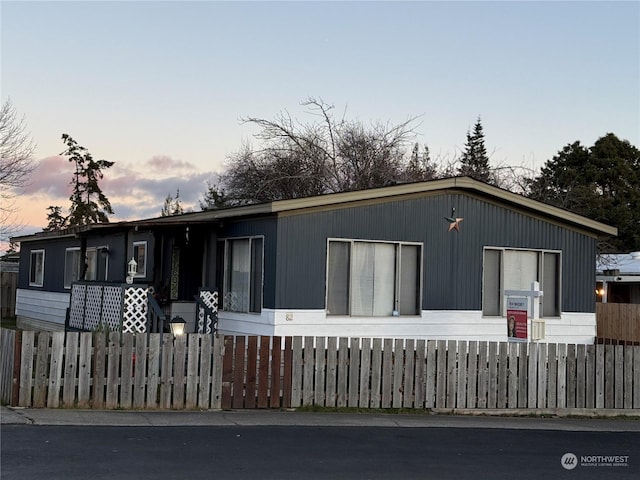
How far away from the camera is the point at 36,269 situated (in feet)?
99.3

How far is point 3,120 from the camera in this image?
3069 cm

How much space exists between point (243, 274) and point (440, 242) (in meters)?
4.22

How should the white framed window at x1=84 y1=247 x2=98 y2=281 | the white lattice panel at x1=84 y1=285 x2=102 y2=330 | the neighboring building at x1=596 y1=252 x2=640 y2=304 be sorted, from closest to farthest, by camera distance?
the white lattice panel at x1=84 y1=285 x2=102 y2=330 < the white framed window at x1=84 y1=247 x2=98 y2=281 < the neighboring building at x1=596 y1=252 x2=640 y2=304

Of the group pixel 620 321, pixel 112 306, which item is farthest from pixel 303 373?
pixel 620 321

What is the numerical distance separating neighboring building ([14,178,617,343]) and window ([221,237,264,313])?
0.03 meters

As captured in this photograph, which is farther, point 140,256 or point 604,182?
point 604,182

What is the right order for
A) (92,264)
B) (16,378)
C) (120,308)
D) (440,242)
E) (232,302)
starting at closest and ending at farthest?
(16,378) → (120,308) → (232,302) → (440,242) → (92,264)

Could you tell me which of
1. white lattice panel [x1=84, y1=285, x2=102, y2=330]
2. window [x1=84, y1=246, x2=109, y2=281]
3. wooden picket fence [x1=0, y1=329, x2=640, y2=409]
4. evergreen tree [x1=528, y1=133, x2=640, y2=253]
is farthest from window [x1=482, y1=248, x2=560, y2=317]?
evergreen tree [x1=528, y1=133, x2=640, y2=253]

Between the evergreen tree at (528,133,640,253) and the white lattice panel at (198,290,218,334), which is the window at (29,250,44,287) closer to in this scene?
the white lattice panel at (198,290,218,334)

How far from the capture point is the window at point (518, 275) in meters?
19.1

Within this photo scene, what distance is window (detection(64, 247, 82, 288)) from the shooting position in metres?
25.6

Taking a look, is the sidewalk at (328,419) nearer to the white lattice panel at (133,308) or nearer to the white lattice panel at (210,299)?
the white lattice panel at (133,308)

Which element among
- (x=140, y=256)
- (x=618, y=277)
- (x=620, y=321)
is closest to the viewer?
(x=140, y=256)

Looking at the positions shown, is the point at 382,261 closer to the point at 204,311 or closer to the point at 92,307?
the point at 204,311
